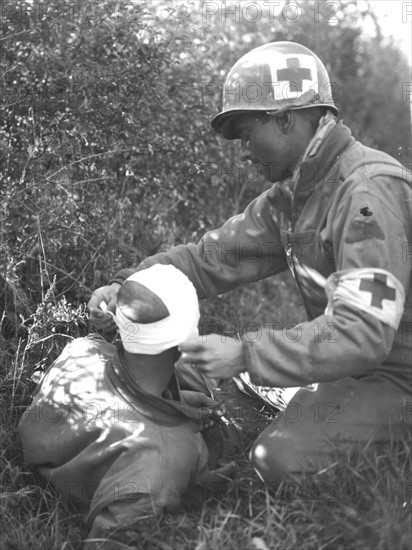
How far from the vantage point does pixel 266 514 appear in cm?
357

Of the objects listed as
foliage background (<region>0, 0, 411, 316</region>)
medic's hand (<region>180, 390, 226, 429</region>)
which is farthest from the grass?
foliage background (<region>0, 0, 411, 316</region>)

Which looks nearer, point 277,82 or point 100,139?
point 277,82

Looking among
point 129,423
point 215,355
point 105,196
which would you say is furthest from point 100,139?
point 215,355

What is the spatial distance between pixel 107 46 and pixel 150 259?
172 centimetres

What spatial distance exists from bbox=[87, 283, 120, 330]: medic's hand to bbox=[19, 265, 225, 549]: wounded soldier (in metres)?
0.19

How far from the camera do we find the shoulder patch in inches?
137

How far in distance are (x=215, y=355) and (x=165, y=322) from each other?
339 mm

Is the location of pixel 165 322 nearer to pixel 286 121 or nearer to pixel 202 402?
pixel 202 402

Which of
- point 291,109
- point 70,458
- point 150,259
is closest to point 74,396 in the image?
Answer: point 70,458

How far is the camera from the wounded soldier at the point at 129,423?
3.54 metres

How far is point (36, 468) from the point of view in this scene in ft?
13.4

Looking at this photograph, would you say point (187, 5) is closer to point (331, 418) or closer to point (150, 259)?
point (150, 259)

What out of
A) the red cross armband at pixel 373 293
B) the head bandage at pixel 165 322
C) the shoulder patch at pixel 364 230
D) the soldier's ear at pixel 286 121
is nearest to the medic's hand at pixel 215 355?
the head bandage at pixel 165 322

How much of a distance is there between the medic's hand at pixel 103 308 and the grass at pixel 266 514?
28.4 inches
